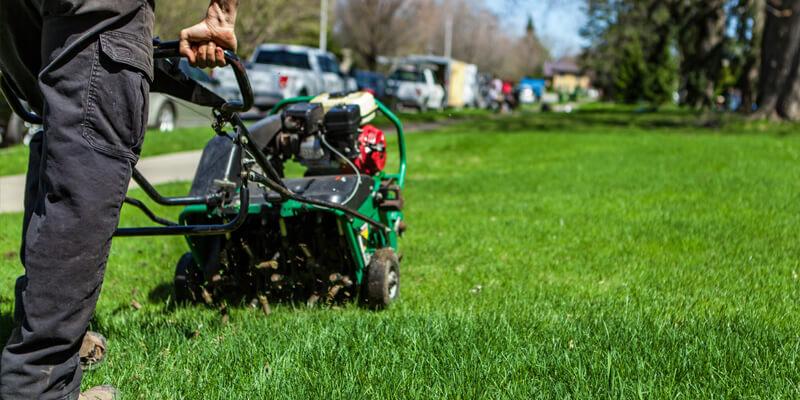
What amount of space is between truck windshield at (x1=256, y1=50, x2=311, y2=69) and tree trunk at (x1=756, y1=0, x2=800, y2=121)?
12.3 m

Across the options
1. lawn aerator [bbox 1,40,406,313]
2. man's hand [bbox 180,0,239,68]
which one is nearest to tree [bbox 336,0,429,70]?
lawn aerator [bbox 1,40,406,313]

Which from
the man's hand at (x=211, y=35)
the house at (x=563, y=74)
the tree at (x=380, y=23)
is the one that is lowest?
the house at (x=563, y=74)

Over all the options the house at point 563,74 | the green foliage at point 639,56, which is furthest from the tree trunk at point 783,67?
the house at point 563,74

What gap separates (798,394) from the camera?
2.74 metres

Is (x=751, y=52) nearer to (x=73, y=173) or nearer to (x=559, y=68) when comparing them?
(x=73, y=173)

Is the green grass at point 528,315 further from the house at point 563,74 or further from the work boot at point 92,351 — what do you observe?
the house at point 563,74

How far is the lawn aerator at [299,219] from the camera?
4078mm

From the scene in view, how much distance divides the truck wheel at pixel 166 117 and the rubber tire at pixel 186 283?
43.7 ft

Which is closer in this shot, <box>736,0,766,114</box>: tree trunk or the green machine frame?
the green machine frame

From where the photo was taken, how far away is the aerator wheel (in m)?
4.23

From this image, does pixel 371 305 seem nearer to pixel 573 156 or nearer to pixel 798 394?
pixel 798 394

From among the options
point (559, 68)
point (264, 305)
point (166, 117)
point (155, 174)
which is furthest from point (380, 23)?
point (559, 68)

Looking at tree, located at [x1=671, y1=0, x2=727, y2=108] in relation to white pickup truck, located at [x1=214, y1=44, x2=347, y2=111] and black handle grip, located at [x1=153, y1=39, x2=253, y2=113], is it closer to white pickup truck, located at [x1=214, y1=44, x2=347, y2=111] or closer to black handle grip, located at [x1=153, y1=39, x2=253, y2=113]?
white pickup truck, located at [x1=214, y1=44, x2=347, y2=111]

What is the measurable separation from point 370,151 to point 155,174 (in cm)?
620
